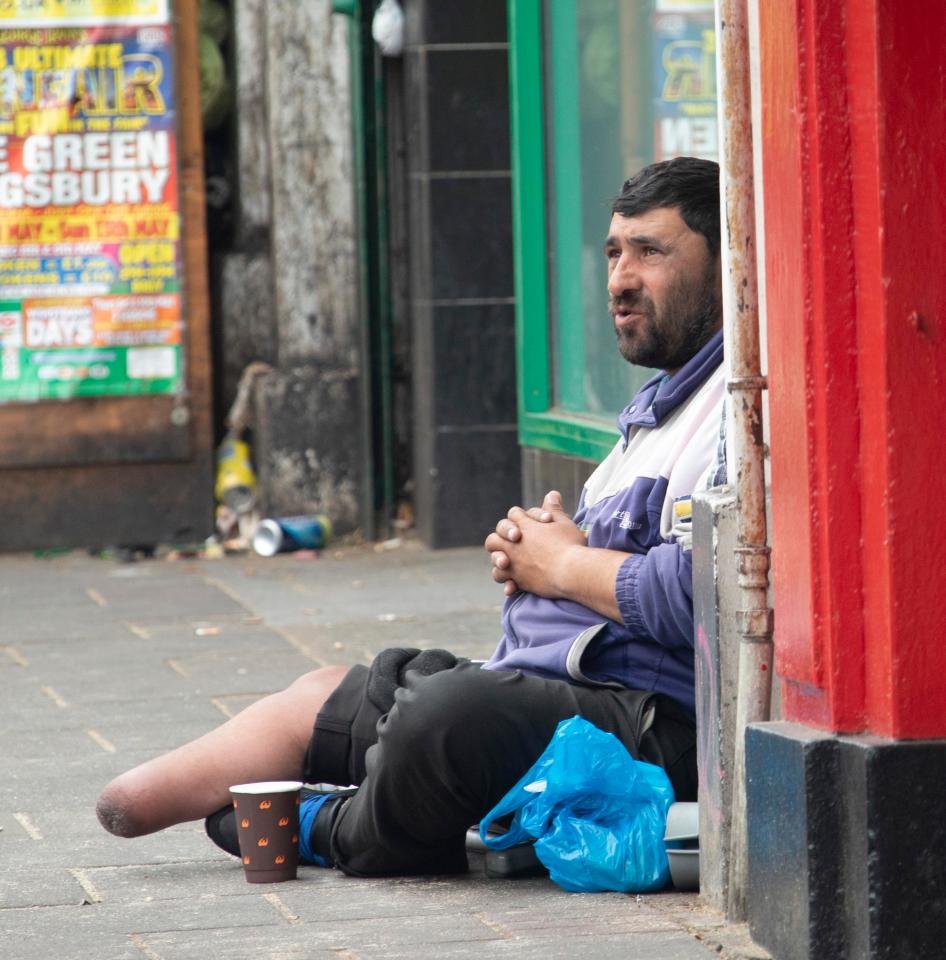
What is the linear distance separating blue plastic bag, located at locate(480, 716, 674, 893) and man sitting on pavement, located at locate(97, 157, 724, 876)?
0.07 m

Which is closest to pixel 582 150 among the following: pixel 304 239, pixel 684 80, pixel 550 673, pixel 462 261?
pixel 684 80

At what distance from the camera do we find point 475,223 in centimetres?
870

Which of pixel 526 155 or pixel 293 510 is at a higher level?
pixel 526 155

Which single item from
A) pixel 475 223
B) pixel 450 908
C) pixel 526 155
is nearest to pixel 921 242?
pixel 450 908

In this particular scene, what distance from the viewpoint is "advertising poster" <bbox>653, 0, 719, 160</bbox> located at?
6.71 meters

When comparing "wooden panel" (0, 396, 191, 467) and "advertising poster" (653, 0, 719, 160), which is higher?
"advertising poster" (653, 0, 719, 160)

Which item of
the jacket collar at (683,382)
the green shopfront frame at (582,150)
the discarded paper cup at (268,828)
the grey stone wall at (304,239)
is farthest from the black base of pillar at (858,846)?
the grey stone wall at (304,239)

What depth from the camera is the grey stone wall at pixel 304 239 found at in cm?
899

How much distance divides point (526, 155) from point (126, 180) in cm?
224

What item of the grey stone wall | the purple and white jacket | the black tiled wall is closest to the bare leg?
the purple and white jacket

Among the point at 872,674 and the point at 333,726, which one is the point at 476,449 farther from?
the point at 872,674

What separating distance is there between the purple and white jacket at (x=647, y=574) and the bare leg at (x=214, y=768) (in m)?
0.41

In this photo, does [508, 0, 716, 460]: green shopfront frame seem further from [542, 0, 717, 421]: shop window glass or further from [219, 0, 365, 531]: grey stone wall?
[219, 0, 365, 531]: grey stone wall

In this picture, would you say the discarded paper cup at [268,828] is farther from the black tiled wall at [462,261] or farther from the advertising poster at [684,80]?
the black tiled wall at [462,261]
